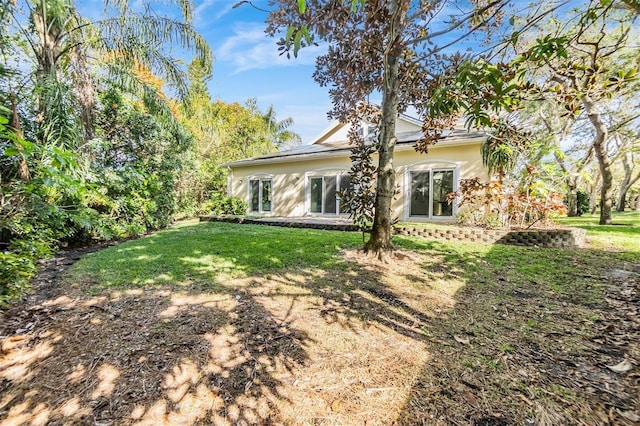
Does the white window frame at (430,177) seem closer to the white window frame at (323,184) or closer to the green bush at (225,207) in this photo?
the white window frame at (323,184)

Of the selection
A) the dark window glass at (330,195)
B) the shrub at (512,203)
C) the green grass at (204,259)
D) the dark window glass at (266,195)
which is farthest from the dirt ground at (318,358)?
the dark window glass at (266,195)

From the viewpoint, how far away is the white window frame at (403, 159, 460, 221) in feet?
35.4

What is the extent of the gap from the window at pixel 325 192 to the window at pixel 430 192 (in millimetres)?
3006

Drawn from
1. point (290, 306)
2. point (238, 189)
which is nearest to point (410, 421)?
point (290, 306)

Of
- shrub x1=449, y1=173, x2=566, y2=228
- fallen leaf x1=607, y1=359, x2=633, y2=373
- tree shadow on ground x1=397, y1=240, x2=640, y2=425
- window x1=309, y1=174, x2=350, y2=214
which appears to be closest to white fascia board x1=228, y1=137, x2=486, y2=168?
window x1=309, y1=174, x2=350, y2=214

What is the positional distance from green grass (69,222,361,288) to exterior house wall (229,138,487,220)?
15.3 feet

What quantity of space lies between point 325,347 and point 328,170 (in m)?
11.2

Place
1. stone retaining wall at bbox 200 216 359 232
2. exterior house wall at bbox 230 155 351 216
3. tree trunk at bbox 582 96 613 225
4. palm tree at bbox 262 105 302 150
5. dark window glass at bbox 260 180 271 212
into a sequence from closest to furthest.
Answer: tree trunk at bbox 582 96 613 225
stone retaining wall at bbox 200 216 359 232
exterior house wall at bbox 230 155 351 216
dark window glass at bbox 260 180 271 212
palm tree at bbox 262 105 302 150

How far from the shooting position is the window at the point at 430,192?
11062mm

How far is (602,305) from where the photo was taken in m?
3.77

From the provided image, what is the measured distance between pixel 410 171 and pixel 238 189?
9.79 m

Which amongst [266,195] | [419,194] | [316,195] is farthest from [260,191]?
[419,194]

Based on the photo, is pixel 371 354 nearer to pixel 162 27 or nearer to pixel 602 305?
pixel 602 305

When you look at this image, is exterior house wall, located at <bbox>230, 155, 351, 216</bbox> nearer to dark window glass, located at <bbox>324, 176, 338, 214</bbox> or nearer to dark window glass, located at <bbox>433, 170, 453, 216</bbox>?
dark window glass, located at <bbox>324, 176, 338, 214</bbox>
